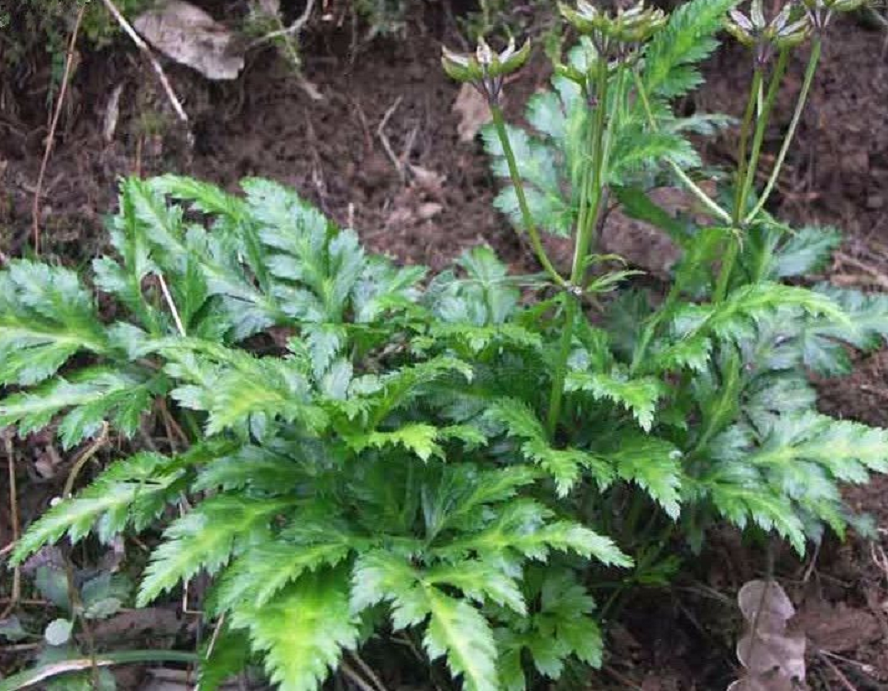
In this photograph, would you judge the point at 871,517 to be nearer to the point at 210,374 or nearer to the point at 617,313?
the point at 617,313

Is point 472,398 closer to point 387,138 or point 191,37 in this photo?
point 387,138

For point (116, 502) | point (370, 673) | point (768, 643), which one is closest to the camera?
point (116, 502)

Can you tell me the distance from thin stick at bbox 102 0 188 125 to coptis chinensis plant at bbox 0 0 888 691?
605 mm

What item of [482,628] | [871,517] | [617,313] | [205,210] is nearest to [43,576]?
[205,210]

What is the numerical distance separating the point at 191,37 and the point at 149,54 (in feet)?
0.55

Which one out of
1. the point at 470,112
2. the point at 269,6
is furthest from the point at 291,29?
the point at 470,112

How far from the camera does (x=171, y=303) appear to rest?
3.08 meters

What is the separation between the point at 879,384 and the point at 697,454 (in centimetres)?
95

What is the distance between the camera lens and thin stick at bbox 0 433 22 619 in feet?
9.94

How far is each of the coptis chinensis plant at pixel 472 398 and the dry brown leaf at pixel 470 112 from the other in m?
0.64

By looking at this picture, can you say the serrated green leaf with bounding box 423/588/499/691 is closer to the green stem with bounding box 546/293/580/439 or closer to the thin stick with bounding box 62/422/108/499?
the green stem with bounding box 546/293/580/439

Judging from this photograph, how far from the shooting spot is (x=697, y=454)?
2867mm

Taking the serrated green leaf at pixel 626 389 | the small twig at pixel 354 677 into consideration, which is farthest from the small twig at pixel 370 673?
the serrated green leaf at pixel 626 389

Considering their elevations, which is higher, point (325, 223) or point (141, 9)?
point (141, 9)
